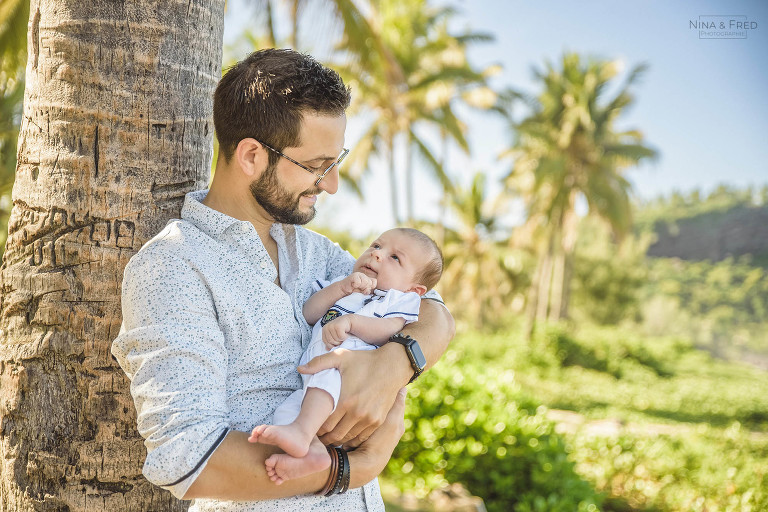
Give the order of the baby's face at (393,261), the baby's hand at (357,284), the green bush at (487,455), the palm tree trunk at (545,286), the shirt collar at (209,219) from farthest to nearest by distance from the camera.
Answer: the palm tree trunk at (545,286)
the green bush at (487,455)
the baby's face at (393,261)
the baby's hand at (357,284)
the shirt collar at (209,219)

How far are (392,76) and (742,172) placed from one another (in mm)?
48052

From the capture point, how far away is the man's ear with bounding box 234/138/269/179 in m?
1.83

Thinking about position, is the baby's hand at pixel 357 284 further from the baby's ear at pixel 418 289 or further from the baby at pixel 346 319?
the baby's ear at pixel 418 289

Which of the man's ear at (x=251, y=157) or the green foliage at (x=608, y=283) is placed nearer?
the man's ear at (x=251, y=157)

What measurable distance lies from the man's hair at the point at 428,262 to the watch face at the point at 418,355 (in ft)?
1.82

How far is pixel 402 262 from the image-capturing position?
2.37 metres

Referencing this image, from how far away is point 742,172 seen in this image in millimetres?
50000

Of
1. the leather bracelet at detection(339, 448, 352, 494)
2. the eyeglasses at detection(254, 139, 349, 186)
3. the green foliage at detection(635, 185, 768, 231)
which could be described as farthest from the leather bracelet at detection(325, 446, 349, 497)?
the green foliage at detection(635, 185, 768, 231)

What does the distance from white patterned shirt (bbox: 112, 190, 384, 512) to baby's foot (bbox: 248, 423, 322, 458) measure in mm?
81

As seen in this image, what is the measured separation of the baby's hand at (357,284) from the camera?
205 cm

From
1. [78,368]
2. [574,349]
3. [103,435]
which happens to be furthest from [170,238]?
[574,349]

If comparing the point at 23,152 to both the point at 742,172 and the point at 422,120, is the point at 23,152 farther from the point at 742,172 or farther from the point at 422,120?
the point at 742,172

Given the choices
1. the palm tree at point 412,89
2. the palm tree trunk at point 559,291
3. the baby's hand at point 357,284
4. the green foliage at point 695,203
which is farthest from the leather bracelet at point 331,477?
the green foliage at point 695,203

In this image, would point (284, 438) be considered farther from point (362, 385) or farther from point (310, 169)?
point (310, 169)
